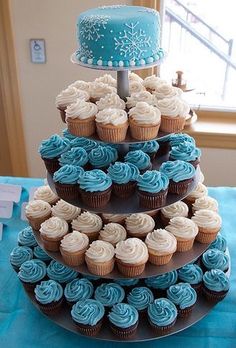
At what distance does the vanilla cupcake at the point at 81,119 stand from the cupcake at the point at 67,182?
5.7 inches

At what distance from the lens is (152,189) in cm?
130

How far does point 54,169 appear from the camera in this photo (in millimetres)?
1536

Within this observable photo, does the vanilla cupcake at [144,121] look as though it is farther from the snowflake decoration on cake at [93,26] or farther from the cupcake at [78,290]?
the cupcake at [78,290]

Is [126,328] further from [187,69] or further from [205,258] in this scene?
[187,69]

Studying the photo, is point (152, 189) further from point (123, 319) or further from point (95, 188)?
point (123, 319)

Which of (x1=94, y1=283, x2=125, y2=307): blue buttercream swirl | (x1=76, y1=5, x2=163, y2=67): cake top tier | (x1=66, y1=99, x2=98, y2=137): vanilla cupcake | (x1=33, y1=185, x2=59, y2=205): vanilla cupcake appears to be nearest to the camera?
(x1=76, y1=5, x2=163, y2=67): cake top tier

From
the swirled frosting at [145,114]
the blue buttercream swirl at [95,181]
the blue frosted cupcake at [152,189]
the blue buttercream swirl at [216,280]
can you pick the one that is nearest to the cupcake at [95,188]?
the blue buttercream swirl at [95,181]

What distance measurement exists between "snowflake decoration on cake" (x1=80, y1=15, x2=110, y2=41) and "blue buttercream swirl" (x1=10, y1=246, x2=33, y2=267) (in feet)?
2.61

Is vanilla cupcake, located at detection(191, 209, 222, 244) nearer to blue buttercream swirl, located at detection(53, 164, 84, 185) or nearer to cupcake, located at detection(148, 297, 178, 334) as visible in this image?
cupcake, located at detection(148, 297, 178, 334)

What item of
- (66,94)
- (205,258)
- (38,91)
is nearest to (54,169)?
(66,94)

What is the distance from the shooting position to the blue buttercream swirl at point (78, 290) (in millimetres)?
1433

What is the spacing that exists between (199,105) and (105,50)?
1.91 metres

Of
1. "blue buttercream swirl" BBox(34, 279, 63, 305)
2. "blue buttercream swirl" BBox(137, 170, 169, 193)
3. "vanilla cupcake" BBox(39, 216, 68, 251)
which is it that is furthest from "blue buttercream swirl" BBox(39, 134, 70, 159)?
"blue buttercream swirl" BBox(34, 279, 63, 305)

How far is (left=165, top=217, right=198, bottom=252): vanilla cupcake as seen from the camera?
1.43 metres
